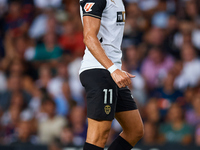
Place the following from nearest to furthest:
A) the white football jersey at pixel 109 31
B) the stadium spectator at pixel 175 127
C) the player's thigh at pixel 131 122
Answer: the white football jersey at pixel 109 31 → the player's thigh at pixel 131 122 → the stadium spectator at pixel 175 127

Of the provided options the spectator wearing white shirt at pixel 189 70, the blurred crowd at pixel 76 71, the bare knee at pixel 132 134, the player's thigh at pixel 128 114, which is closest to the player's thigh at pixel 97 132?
the player's thigh at pixel 128 114

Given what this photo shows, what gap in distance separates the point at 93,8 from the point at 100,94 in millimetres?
740

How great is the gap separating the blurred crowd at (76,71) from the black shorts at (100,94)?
2.78 metres

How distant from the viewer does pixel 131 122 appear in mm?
3547

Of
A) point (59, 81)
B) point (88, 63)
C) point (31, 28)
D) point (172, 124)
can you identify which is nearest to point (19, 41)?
point (31, 28)

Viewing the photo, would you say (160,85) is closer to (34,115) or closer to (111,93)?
(34,115)

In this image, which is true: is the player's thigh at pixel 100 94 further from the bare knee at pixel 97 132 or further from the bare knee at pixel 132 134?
the bare knee at pixel 132 134

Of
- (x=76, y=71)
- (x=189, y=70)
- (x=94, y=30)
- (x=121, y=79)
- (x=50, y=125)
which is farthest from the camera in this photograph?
(x=76, y=71)

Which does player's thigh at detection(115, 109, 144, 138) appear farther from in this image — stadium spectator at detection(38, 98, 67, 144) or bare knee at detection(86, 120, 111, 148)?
stadium spectator at detection(38, 98, 67, 144)

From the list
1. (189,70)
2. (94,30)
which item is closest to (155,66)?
(189,70)

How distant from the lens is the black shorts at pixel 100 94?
3193mm

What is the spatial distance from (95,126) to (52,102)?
12.8ft

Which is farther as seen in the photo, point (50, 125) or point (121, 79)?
point (50, 125)

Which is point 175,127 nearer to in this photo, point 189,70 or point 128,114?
point 189,70
